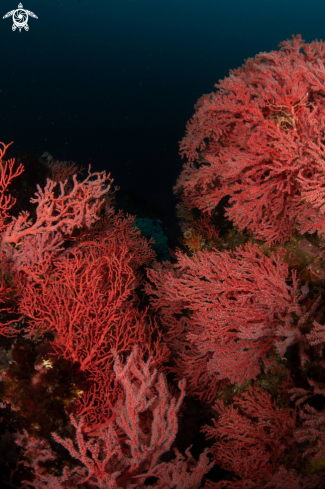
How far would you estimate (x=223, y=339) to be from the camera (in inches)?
128

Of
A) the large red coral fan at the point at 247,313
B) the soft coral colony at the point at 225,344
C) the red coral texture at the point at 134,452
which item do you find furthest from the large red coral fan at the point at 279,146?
the red coral texture at the point at 134,452

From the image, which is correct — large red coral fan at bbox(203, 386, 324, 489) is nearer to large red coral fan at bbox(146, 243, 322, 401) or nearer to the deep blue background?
large red coral fan at bbox(146, 243, 322, 401)

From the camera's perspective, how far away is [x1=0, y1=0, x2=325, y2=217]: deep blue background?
61938mm

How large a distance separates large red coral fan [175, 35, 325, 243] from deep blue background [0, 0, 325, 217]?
2188 centimetres

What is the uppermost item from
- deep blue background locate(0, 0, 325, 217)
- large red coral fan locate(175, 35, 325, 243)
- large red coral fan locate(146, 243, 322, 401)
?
deep blue background locate(0, 0, 325, 217)

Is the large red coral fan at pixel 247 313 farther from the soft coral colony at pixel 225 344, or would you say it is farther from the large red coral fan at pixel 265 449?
the large red coral fan at pixel 265 449

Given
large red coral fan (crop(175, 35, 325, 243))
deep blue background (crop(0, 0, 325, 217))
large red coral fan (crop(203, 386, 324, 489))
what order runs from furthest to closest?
deep blue background (crop(0, 0, 325, 217)), large red coral fan (crop(175, 35, 325, 243)), large red coral fan (crop(203, 386, 324, 489))

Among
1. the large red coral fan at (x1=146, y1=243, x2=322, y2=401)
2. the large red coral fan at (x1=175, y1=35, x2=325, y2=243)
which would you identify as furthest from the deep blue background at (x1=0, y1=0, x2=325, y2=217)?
the large red coral fan at (x1=146, y1=243, x2=322, y2=401)

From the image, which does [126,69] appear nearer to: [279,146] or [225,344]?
[279,146]

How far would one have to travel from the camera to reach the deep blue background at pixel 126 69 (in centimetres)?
6194

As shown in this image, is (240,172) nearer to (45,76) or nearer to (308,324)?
(308,324)

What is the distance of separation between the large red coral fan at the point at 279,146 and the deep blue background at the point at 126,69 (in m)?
21.9

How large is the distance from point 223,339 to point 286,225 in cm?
180

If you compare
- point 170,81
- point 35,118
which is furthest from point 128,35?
point 35,118
